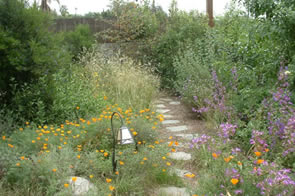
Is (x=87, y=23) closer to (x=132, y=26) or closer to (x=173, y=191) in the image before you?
(x=132, y=26)

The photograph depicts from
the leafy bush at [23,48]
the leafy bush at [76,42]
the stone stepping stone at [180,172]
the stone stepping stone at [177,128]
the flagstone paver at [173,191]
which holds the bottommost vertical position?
the flagstone paver at [173,191]

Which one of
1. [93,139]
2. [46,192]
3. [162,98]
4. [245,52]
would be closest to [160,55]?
[162,98]

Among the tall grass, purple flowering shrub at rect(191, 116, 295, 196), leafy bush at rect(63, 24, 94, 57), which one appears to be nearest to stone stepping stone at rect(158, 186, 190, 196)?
purple flowering shrub at rect(191, 116, 295, 196)

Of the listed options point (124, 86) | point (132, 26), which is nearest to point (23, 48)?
point (124, 86)

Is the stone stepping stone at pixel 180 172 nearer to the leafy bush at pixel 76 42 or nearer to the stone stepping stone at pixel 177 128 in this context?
the stone stepping stone at pixel 177 128

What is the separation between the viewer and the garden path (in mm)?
3195

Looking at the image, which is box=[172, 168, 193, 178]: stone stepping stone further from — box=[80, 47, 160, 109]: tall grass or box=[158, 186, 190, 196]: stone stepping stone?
box=[80, 47, 160, 109]: tall grass

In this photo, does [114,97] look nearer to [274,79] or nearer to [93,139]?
[93,139]

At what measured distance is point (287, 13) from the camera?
11.8 feet

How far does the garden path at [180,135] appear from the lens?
10.5 ft

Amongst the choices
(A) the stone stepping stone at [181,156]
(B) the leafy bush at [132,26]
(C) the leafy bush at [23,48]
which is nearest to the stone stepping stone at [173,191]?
(A) the stone stepping stone at [181,156]

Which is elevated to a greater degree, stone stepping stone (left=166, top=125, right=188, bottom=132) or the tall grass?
the tall grass

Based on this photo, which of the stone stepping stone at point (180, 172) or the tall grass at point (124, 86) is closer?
the stone stepping stone at point (180, 172)

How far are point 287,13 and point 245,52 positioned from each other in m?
1.11
